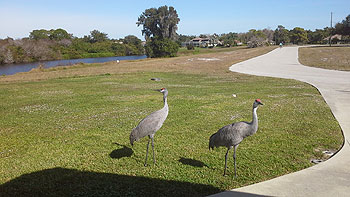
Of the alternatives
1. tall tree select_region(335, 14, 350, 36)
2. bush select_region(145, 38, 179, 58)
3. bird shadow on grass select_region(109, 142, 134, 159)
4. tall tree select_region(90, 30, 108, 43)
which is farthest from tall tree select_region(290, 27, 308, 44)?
bird shadow on grass select_region(109, 142, 134, 159)

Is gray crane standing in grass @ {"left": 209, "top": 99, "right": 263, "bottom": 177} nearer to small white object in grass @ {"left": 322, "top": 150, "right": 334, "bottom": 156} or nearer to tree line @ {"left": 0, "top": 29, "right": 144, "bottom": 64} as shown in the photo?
small white object in grass @ {"left": 322, "top": 150, "right": 334, "bottom": 156}

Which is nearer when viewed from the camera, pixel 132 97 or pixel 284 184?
pixel 284 184

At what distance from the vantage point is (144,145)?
29.3 ft

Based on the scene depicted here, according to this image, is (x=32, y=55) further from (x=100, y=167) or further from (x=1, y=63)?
(x=100, y=167)

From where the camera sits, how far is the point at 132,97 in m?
17.1

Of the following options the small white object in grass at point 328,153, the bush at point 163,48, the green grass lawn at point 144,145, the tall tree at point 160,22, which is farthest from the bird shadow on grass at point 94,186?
the tall tree at point 160,22

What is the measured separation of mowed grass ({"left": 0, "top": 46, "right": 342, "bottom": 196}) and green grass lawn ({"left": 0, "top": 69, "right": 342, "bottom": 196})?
0.03 meters

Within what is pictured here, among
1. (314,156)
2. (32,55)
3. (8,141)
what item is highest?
(32,55)

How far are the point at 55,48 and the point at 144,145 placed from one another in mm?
104178

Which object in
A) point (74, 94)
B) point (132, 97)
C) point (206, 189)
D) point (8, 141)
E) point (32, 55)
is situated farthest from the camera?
point (32, 55)

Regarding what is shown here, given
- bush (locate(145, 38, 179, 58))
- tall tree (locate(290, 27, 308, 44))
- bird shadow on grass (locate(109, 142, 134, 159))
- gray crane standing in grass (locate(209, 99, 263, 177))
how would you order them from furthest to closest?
tall tree (locate(290, 27, 308, 44)) → bush (locate(145, 38, 179, 58)) → bird shadow on grass (locate(109, 142, 134, 159)) → gray crane standing in grass (locate(209, 99, 263, 177))

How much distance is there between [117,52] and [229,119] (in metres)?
118

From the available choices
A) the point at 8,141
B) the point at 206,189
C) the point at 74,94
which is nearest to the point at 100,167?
the point at 206,189

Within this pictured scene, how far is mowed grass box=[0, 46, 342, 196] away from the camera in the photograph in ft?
20.5
